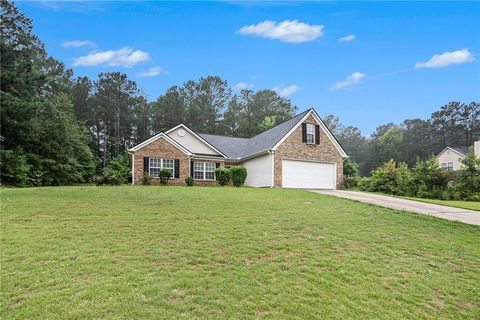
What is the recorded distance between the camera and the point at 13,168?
2116 cm

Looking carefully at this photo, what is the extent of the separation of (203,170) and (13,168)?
504 inches

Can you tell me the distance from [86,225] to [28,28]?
25347 mm

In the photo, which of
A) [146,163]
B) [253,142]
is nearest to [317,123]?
[253,142]

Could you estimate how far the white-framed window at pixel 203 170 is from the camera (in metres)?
23.7

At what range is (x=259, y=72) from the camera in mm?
21016

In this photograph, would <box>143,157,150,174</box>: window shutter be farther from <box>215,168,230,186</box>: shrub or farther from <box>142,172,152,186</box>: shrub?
<box>215,168,230,186</box>: shrub

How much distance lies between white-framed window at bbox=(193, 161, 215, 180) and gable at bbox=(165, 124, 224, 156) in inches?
44.2

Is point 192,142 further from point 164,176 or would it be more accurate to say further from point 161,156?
point 164,176

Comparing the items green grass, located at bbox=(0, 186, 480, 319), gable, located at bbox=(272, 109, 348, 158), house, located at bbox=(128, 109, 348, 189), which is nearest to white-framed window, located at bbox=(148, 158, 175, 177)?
house, located at bbox=(128, 109, 348, 189)

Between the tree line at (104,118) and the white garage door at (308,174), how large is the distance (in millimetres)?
17873

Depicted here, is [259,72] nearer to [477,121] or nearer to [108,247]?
[108,247]

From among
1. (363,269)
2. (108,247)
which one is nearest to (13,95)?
(108,247)

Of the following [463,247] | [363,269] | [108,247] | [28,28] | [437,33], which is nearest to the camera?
[363,269]

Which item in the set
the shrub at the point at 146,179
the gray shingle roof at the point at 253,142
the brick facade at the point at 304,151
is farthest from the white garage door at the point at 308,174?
the shrub at the point at 146,179
